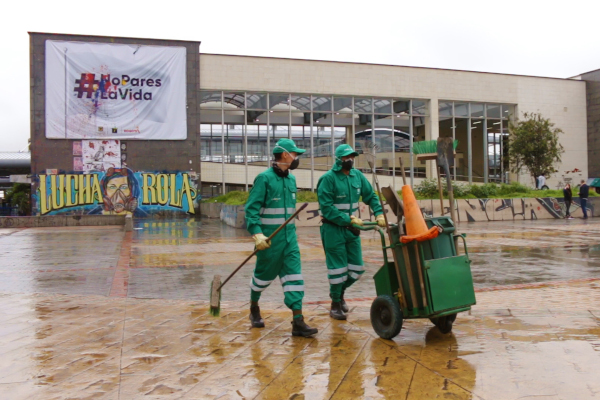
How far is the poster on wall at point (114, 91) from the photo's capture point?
26.5 meters

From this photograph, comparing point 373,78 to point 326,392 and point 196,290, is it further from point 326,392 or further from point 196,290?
point 326,392

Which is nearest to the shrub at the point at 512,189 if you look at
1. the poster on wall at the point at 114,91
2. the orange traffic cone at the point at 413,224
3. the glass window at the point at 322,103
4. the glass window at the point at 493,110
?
the glass window at the point at 493,110

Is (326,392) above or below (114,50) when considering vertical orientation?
below

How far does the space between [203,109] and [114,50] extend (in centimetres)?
503

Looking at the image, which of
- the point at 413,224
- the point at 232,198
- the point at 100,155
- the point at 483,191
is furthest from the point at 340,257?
the point at 100,155

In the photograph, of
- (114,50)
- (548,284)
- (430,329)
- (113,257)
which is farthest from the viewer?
(114,50)

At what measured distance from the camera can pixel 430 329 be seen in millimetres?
5105

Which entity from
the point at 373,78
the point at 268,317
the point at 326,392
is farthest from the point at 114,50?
the point at 326,392

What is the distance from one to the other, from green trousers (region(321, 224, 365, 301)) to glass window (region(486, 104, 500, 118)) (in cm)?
3012

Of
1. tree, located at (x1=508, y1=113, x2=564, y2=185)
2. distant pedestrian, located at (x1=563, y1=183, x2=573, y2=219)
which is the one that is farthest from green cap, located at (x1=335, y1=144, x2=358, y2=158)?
tree, located at (x1=508, y1=113, x2=564, y2=185)

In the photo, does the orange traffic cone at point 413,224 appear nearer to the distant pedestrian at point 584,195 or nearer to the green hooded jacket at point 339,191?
the green hooded jacket at point 339,191

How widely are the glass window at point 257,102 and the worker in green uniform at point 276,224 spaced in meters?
24.5

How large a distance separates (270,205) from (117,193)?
23.4m

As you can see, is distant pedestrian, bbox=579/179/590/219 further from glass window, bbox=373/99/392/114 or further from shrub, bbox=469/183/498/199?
glass window, bbox=373/99/392/114
